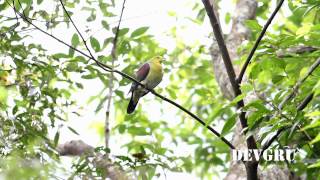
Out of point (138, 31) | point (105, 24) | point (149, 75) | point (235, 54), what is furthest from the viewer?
point (149, 75)

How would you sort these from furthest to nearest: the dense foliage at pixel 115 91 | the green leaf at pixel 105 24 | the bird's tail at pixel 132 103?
the bird's tail at pixel 132 103 < the green leaf at pixel 105 24 < the dense foliage at pixel 115 91

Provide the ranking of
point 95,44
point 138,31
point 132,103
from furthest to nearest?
point 132,103
point 138,31
point 95,44

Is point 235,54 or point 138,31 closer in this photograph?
point 138,31

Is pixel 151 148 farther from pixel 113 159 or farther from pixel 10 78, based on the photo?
pixel 10 78

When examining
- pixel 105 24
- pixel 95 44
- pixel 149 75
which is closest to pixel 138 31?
pixel 105 24

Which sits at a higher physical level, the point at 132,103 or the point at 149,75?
the point at 149,75

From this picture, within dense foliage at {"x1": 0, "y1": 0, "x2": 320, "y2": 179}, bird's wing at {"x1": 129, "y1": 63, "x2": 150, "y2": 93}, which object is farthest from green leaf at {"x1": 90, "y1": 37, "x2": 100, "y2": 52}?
bird's wing at {"x1": 129, "y1": 63, "x2": 150, "y2": 93}

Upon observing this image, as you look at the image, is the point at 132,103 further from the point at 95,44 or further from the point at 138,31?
the point at 95,44

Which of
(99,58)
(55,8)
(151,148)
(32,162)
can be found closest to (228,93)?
(151,148)

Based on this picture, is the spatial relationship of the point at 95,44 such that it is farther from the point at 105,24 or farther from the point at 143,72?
the point at 143,72

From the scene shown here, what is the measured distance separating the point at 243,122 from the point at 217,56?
2.09 m

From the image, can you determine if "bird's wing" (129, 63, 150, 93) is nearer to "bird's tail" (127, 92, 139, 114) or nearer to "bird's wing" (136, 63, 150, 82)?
"bird's wing" (136, 63, 150, 82)

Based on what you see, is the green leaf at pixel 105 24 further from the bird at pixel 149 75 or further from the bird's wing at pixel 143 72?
the bird's wing at pixel 143 72

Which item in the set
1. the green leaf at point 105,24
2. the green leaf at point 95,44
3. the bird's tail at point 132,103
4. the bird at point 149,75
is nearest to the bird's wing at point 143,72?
the bird at point 149,75
